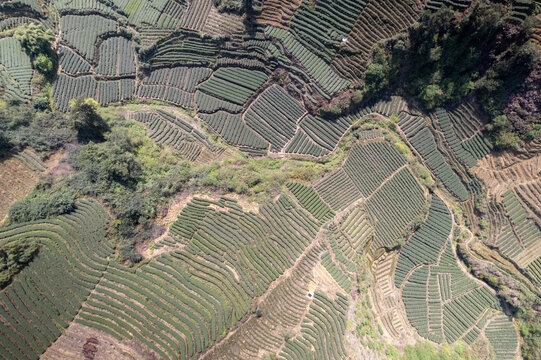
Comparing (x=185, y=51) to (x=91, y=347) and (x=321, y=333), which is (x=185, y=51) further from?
(x=321, y=333)

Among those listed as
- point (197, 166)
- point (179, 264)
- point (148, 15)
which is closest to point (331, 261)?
point (179, 264)

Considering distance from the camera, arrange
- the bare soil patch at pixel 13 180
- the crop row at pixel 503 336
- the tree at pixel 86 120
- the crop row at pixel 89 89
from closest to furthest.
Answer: the bare soil patch at pixel 13 180 < the tree at pixel 86 120 < the crop row at pixel 503 336 < the crop row at pixel 89 89

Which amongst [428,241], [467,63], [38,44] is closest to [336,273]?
[428,241]

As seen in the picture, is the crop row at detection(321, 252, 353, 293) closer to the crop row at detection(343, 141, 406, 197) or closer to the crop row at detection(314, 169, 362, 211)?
the crop row at detection(314, 169, 362, 211)

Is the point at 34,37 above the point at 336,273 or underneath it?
above

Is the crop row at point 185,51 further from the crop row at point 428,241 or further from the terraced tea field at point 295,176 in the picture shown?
the crop row at point 428,241

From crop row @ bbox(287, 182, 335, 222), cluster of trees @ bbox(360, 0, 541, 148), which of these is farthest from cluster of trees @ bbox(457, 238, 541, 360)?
crop row @ bbox(287, 182, 335, 222)

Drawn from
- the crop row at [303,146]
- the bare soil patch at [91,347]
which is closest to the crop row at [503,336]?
the crop row at [303,146]
